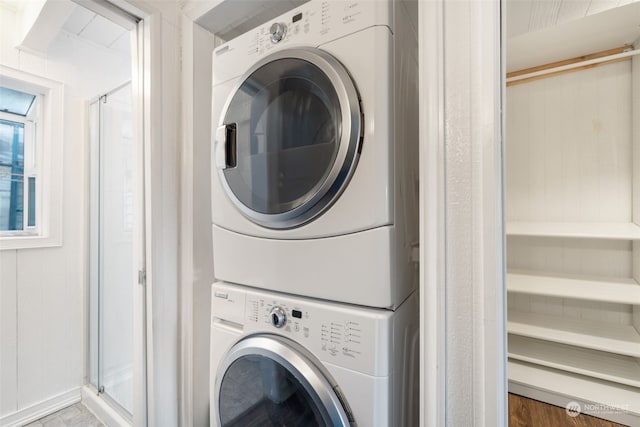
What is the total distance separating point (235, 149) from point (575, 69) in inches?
50.8

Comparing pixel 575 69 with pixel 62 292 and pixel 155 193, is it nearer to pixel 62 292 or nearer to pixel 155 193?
pixel 155 193

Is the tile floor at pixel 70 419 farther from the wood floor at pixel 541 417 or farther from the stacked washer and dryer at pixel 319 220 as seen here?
the wood floor at pixel 541 417

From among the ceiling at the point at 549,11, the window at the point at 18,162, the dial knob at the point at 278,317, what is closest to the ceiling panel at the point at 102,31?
the window at the point at 18,162

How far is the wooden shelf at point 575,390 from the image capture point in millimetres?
923

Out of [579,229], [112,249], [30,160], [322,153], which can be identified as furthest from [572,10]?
[30,160]

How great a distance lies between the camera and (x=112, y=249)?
5.57 feet

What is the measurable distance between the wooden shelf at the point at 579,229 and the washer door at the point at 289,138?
74 centimetres

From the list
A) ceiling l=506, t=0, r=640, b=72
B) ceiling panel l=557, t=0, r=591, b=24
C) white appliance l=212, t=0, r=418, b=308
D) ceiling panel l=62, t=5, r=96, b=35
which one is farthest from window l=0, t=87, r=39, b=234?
ceiling panel l=557, t=0, r=591, b=24

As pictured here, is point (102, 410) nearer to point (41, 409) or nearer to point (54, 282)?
point (41, 409)

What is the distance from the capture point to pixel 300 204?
838 mm

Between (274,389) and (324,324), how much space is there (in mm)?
279

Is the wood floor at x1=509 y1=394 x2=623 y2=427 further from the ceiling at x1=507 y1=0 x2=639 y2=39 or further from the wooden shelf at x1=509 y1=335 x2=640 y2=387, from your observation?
the ceiling at x1=507 y1=0 x2=639 y2=39

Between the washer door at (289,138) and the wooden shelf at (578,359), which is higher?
the washer door at (289,138)

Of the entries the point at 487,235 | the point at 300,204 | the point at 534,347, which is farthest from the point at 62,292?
the point at 534,347
